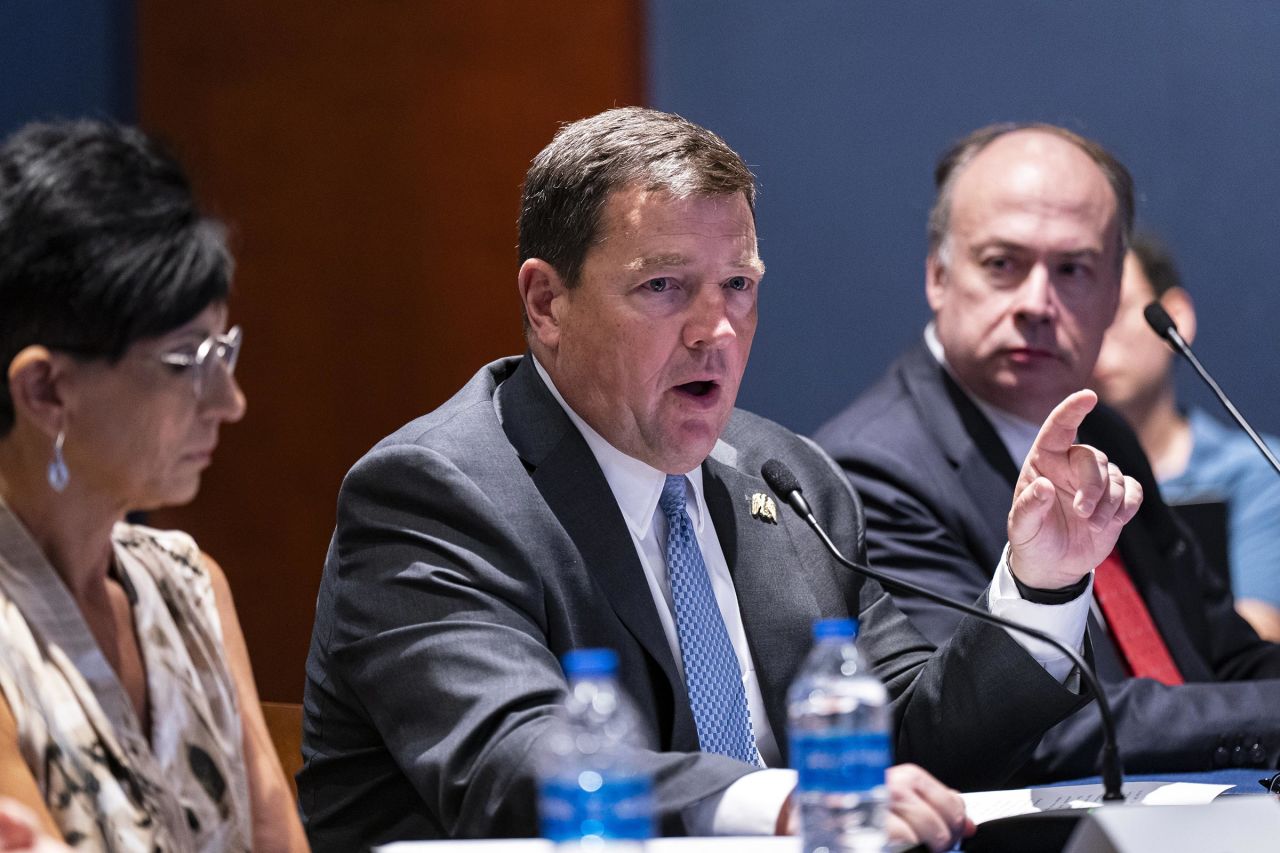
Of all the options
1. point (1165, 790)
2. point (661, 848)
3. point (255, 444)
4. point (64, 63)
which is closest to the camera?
point (661, 848)

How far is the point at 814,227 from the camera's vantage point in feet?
14.1

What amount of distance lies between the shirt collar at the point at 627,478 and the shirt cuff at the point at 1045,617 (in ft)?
1.59

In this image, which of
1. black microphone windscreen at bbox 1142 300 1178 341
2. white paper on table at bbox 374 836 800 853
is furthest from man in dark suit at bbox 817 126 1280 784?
white paper on table at bbox 374 836 800 853

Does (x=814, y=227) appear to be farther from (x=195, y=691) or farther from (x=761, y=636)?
(x=195, y=691)

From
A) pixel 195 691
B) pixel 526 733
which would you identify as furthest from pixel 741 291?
pixel 195 691

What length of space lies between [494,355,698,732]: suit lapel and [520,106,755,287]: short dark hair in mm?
196

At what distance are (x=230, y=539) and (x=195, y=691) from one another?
288 cm

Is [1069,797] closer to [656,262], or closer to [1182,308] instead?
[656,262]

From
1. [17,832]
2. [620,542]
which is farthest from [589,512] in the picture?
[17,832]

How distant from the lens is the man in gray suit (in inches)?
76.7

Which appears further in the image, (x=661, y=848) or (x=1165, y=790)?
(x=1165, y=790)

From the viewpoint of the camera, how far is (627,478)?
7.36ft

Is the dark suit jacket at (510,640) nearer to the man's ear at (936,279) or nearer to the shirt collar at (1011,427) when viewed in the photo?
the shirt collar at (1011,427)

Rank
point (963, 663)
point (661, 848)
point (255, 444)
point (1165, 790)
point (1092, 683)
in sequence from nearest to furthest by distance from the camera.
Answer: point (661, 848) → point (1092, 683) → point (1165, 790) → point (963, 663) → point (255, 444)
